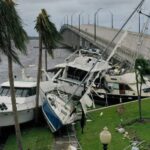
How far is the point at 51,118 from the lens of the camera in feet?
103

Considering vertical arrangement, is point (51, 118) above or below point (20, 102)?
below

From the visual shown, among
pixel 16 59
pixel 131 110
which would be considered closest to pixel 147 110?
pixel 131 110

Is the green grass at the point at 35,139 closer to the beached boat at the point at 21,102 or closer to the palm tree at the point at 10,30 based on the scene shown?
the beached boat at the point at 21,102

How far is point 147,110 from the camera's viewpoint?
3491cm

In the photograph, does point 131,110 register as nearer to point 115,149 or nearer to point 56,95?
point 56,95

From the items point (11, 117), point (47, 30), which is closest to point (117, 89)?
point (47, 30)

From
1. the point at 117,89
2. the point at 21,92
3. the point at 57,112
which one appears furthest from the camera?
the point at 117,89

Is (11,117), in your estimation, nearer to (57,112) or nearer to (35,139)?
(35,139)

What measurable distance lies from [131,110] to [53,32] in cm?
779

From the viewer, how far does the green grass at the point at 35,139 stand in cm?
2852

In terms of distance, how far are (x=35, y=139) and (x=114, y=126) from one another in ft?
16.1

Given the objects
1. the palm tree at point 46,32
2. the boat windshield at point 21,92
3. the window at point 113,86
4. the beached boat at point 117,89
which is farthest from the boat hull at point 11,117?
the window at point 113,86

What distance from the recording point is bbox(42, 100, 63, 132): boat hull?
30.5 metres

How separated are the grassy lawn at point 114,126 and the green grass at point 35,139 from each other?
1912mm
